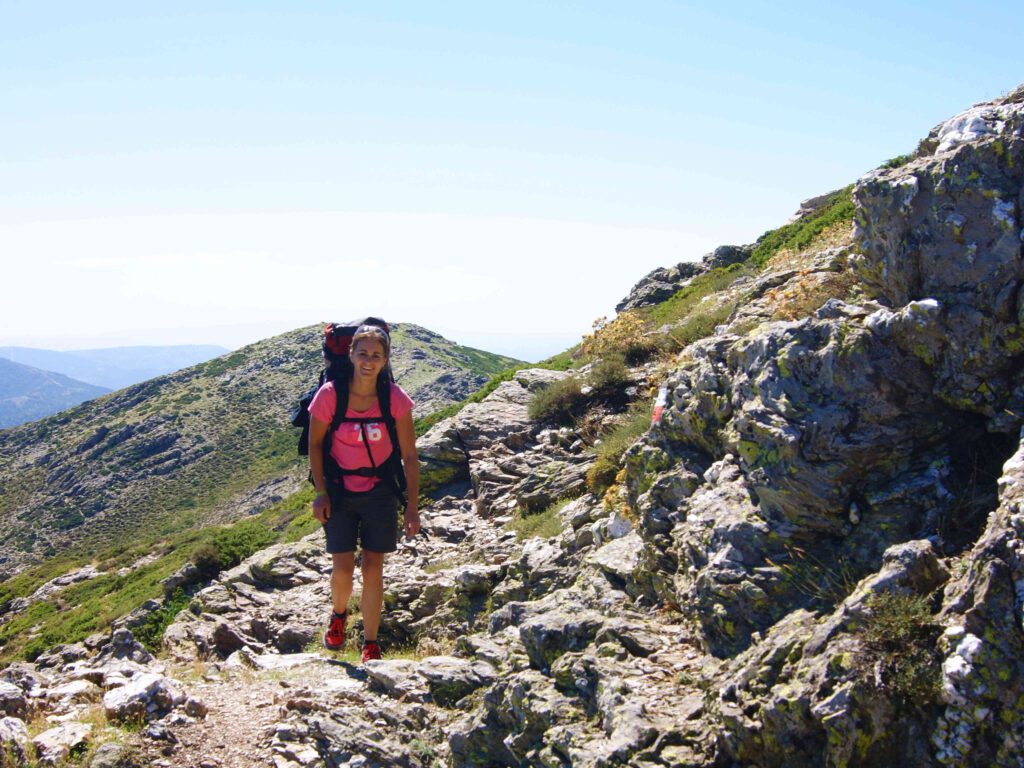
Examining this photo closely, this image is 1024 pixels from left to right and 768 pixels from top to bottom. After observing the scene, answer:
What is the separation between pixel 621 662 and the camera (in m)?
5.13

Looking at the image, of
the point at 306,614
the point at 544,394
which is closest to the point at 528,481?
the point at 544,394

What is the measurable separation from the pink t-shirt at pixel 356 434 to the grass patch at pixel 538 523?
3.22 meters

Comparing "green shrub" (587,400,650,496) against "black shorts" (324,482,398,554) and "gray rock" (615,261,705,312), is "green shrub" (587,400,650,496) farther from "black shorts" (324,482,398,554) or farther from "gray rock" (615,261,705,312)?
"gray rock" (615,261,705,312)

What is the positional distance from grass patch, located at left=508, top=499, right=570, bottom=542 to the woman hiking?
2907mm

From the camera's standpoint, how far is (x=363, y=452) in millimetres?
6855

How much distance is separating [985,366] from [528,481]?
806 centimetres

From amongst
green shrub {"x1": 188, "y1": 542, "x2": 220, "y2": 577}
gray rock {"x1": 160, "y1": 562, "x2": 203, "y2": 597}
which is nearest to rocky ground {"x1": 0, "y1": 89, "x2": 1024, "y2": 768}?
green shrub {"x1": 188, "y1": 542, "x2": 220, "y2": 577}

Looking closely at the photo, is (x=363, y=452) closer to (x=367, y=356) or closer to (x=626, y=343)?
(x=367, y=356)

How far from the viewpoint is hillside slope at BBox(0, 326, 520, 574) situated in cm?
6662

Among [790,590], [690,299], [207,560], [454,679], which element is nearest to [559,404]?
[690,299]

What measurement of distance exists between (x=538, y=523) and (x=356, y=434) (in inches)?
173

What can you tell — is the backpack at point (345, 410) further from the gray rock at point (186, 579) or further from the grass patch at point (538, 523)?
the gray rock at point (186, 579)

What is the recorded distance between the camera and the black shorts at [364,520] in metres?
7.02

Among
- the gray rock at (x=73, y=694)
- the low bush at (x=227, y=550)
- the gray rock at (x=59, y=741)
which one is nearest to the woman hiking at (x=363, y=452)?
the gray rock at (x=59, y=741)
